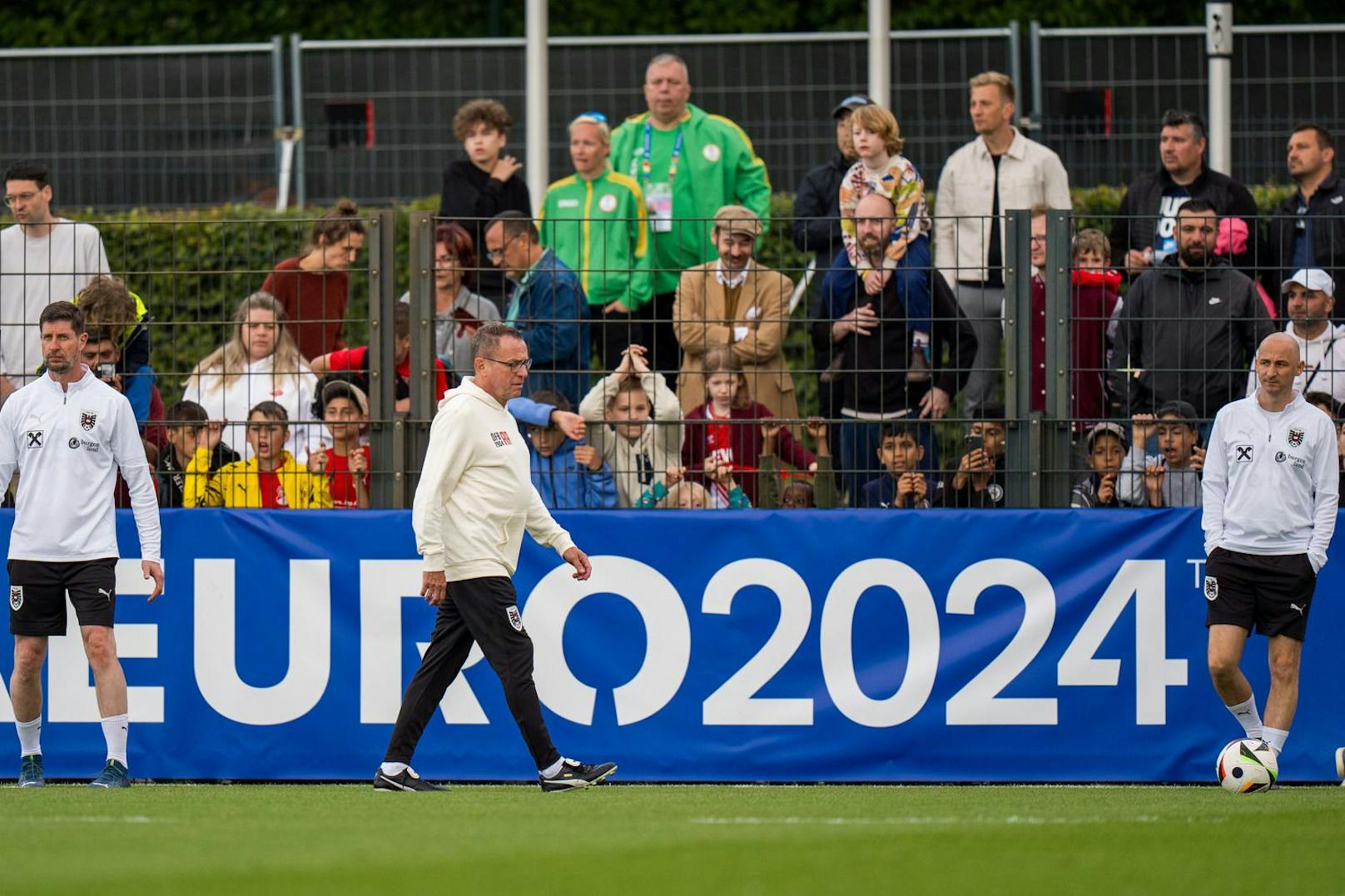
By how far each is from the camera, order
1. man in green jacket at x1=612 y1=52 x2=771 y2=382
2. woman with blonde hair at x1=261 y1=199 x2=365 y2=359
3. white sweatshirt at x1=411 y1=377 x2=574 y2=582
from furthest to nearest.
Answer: man in green jacket at x1=612 y1=52 x2=771 y2=382 < woman with blonde hair at x1=261 y1=199 x2=365 y2=359 < white sweatshirt at x1=411 y1=377 x2=574 y2=582

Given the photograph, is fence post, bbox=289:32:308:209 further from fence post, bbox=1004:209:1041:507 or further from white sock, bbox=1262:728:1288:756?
white sock, bbox=1262:728:1288:756

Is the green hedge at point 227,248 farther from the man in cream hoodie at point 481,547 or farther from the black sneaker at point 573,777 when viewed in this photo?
the black sneaker at point 573,777

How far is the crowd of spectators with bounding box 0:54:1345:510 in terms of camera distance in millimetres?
11289

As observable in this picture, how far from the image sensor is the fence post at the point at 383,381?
37.7ft

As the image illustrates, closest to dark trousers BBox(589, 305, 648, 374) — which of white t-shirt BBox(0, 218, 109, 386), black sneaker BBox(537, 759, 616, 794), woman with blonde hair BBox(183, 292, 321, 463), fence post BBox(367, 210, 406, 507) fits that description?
fence post BBox(367, 210, 406, 507)

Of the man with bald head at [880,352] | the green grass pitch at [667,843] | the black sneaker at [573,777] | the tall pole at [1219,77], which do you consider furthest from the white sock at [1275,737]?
the tall pole at [1219,77]

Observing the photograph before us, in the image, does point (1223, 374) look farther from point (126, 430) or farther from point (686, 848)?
point (126, 430)

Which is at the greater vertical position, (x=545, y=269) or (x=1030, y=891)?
(x=545, y=269)

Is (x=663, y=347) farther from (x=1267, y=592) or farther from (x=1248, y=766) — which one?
(x=1248, y=766)

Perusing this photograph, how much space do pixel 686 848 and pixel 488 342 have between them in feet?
9.90

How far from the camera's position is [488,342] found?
392 inches

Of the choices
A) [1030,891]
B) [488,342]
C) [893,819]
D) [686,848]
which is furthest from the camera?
[488,342]

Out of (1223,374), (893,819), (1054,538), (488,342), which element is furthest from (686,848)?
(1223,374)

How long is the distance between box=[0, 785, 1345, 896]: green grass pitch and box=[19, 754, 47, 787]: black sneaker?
0.42 m
